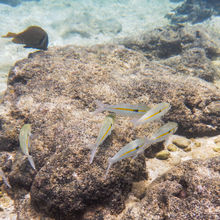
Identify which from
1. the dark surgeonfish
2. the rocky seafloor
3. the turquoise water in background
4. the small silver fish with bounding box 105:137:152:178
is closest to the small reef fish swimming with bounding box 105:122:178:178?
the small silver fish with bounding box 105:137:152:178

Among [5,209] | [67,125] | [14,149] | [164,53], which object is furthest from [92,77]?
[164,53]

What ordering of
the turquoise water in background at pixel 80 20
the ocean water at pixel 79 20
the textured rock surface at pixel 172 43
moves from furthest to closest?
the ocean water at pixel 79 20
the turquoise water in background at pixel 80 20
the textured rock surface at pixel 172 43

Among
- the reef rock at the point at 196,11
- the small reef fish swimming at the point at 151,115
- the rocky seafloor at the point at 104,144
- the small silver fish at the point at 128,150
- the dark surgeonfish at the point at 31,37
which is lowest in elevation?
the rocky seafloor at the point at 104,144

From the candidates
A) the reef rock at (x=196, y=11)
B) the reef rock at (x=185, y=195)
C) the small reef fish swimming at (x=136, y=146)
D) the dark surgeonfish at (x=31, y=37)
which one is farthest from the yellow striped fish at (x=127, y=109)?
the reef rock at (x=196, y=11)

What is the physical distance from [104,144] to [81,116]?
0.82 metres

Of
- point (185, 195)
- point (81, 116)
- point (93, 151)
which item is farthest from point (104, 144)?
point (185, 195)

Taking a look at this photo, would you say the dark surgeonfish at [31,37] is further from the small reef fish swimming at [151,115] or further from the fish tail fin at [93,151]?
the small reef fish swimming at [151,115]

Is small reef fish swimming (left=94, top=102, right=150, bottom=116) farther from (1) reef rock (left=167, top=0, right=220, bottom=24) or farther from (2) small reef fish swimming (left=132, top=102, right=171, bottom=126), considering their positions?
(1) reef rock (left=167, top=0, right=220, bottom=24)

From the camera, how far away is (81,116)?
3121 mm

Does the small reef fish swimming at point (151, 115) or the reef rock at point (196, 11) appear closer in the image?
the small reef fish swimming at point (151, 115)

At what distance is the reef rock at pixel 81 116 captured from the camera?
7.64 ft

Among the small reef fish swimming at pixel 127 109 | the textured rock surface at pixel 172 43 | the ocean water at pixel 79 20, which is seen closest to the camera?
the small reef fish swimming at pixel 127 109

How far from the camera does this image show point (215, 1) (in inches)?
543

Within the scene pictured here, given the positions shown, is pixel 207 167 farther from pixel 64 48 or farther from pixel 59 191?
pixel 64 48
